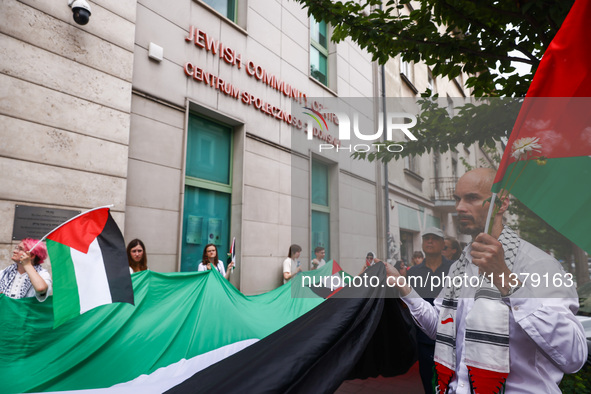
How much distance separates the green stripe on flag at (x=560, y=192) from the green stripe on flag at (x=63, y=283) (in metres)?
3.41

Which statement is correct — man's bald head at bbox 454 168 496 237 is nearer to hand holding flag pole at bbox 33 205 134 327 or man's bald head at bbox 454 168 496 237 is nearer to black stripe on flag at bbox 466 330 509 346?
black stripe on flag at bbox 466 330 509 346

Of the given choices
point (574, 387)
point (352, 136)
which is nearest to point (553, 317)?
point (352, 136)

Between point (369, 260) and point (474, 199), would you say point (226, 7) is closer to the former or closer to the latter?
point (369, 260)

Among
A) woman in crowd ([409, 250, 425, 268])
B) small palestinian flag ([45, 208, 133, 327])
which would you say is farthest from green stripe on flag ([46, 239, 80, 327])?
woman in crowd ([409, 250, 425, 268])

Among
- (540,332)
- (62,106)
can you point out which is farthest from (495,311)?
(62,106)

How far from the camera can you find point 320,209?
11.0 m

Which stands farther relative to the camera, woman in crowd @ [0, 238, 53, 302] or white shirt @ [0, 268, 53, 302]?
white shirt @ [0, 268, 53, 302]

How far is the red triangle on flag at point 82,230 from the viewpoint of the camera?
138 inches

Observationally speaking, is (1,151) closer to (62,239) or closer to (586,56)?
(62,239)

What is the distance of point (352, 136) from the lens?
2582 mm

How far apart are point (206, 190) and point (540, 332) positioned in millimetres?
7945

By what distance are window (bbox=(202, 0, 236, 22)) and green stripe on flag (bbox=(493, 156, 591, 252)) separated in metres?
9.44

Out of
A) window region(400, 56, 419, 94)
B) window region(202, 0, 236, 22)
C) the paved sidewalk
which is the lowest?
the paved sidewalk

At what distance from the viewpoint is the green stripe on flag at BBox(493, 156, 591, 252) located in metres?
1.70
